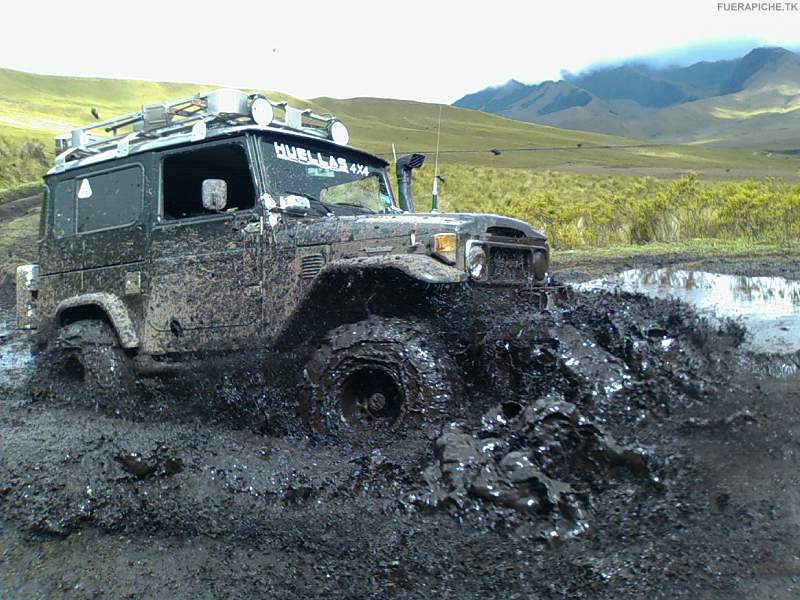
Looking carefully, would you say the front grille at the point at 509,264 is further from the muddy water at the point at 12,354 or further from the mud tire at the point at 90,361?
the muddy water at the point at 12,354

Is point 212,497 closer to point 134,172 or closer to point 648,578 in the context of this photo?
point 648,578

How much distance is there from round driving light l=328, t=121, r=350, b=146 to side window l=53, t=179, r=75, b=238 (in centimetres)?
256

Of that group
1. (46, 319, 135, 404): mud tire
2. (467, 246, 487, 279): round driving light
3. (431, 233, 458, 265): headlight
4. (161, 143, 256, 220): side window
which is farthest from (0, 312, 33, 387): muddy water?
(467, 246, 487, 279): round driving light

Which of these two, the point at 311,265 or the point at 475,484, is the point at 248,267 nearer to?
the point at 311,265

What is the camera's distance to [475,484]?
405cm

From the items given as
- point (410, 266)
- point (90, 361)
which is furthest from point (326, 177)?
point (90, 361)

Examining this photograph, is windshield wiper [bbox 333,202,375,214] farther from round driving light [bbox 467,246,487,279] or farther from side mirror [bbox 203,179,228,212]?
round driving light [bbox 467,246,487,279]

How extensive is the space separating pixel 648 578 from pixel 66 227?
6.10 metres

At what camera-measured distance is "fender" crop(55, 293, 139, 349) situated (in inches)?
249

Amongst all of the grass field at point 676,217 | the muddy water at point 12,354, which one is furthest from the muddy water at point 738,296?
the muddy water at point 12,354

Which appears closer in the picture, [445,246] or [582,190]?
[445,246]

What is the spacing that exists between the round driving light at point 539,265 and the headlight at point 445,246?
3.76 feet

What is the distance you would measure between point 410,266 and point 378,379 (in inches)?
32.5

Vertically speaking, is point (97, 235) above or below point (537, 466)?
above
